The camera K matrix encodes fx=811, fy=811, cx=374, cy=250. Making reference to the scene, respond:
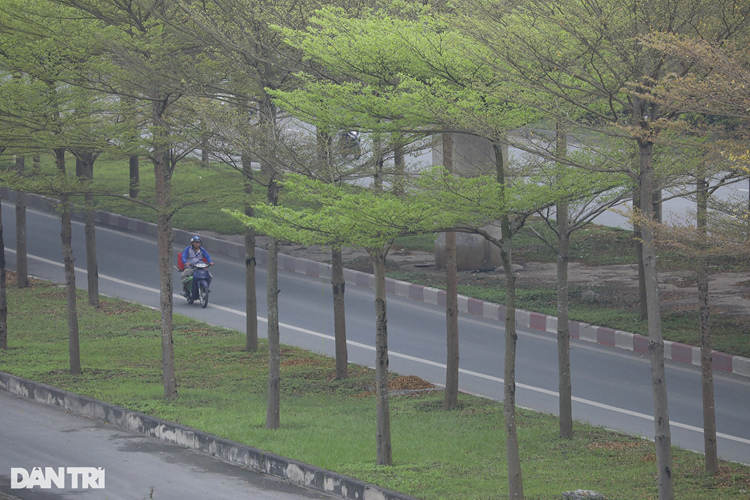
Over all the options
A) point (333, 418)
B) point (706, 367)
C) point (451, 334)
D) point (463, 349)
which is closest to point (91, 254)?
point (463, 349)

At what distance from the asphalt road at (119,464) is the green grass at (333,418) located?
1.57 feet

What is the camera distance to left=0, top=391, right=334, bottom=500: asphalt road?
7.88 m

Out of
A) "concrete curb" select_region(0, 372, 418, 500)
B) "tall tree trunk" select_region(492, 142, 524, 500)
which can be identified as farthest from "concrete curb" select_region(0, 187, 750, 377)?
"tall tree trunk" select_region(492, 142, 524, 500)

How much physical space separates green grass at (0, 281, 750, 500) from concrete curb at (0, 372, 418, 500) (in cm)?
18

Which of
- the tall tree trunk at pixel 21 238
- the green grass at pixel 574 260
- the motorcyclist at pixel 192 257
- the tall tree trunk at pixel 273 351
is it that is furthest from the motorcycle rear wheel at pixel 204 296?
the tall tree trunk at pixel 273 351

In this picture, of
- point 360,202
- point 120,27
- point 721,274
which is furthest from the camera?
point 721,274

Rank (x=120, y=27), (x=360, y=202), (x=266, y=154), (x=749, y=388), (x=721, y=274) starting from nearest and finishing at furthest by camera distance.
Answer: (x=360, y=202) → (x=266, y=154) → (x=120, y=27) → (x=749, y=388) → (x=721, y=274)

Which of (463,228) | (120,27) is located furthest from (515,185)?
(120,27)

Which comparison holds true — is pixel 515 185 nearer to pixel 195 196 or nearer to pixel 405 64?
pixel 405 64

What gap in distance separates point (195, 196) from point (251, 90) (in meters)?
1.67

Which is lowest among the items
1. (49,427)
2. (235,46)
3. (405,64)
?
(49,427)

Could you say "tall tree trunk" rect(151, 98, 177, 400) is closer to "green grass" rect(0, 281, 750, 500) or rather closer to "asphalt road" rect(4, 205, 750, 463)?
"green grass" rect(0, 281, 750, 500)

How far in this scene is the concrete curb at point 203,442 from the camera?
784 centimetres

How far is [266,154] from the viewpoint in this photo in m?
9.35
